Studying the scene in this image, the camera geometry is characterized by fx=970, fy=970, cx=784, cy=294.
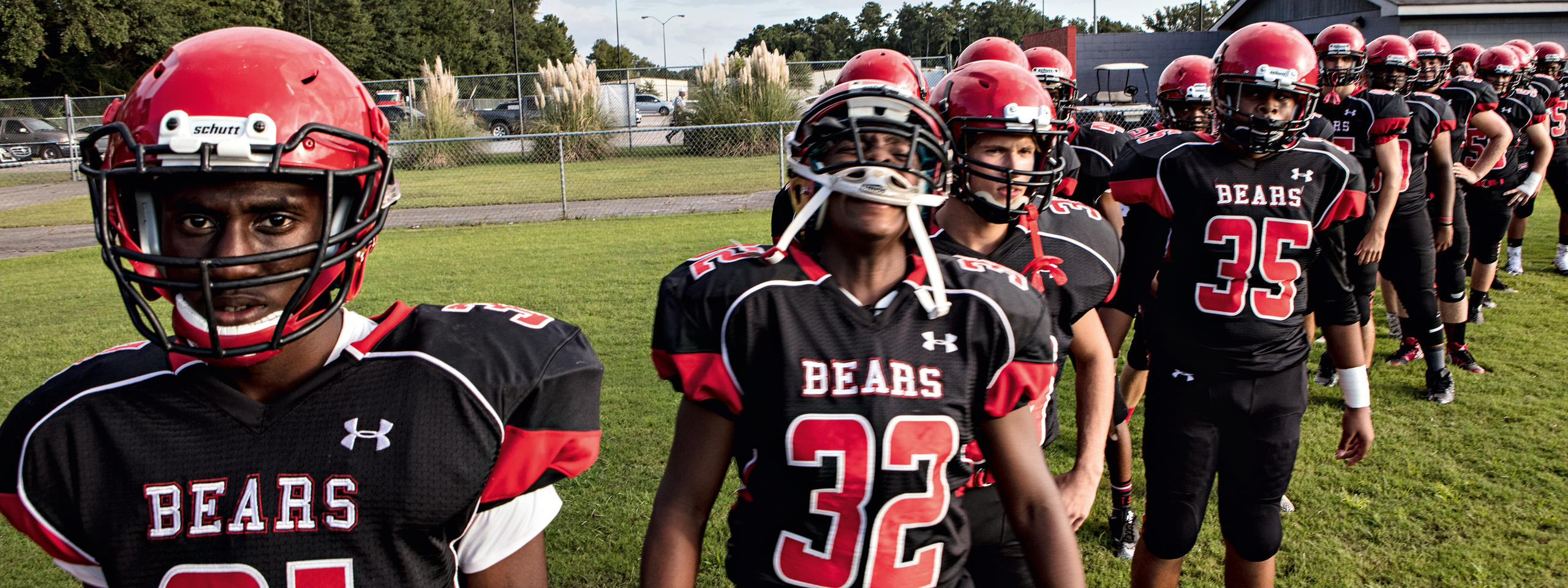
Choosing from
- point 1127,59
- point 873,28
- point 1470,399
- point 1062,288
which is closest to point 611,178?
point 1470,399

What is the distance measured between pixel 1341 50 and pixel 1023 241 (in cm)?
442

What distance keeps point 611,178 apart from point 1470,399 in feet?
53.3

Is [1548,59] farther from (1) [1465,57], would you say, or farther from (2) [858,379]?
(2) [858,379]

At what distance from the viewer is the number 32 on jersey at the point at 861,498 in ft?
6.33

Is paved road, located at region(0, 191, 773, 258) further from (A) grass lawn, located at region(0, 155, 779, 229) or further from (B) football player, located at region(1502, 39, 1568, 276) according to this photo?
(B) football player, located at region(1502, 39, 1568, 276)

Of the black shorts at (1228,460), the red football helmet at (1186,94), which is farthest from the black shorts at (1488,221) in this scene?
the black shorts at (1228,460)

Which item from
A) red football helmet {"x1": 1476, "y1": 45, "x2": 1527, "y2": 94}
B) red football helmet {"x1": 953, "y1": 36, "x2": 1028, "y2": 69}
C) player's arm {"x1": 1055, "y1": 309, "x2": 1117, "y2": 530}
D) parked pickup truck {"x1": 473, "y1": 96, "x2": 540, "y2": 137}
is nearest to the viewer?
player's arm {"x1": 1055, "y1": 309, "x2": 1117, "y2": 530}

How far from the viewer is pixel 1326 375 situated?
6.43 metres

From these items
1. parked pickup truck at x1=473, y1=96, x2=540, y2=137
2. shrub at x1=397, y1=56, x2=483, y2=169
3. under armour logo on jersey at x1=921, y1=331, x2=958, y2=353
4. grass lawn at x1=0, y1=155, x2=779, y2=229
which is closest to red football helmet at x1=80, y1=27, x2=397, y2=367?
under armour logo on jersey at x1=921, y1=331, x2=958, y2=353

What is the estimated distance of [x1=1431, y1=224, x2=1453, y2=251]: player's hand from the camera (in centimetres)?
678

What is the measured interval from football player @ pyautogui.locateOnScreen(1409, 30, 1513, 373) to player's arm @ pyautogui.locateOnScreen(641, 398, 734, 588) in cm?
663

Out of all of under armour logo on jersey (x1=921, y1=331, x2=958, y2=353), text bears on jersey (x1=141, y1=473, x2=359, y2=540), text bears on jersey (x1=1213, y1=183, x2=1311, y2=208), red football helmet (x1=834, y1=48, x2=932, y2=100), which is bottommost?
text bears on jersey (x1=141, y1=473, x2=359, y2=540)

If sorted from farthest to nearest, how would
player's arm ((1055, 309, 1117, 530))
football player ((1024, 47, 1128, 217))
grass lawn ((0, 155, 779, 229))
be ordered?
grass lawn ((0, 155, 779, 229)), football player ((1024, 47, 1128, 217)), player's arm ((1055, 309, 1117, 530))

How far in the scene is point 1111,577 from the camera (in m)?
3.92
